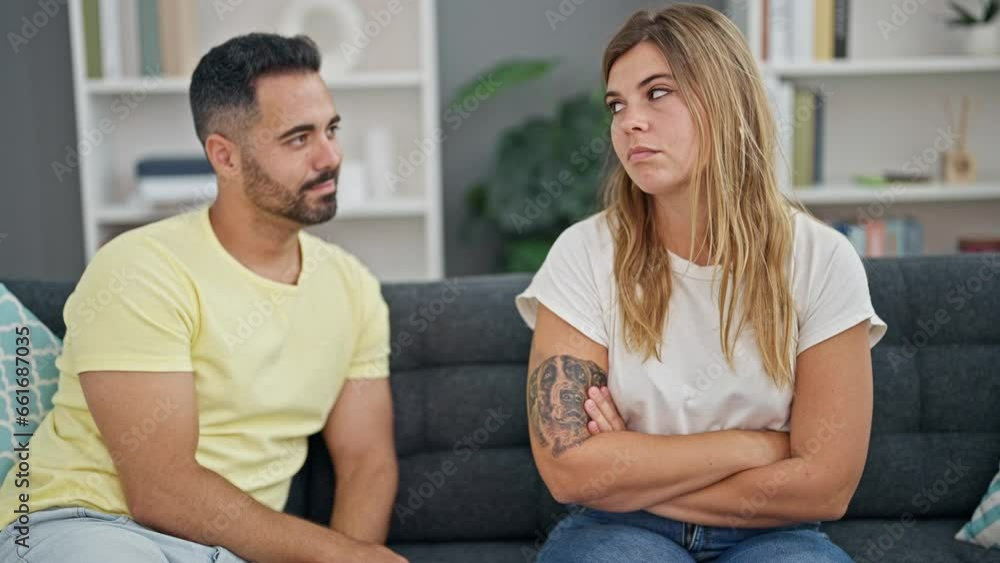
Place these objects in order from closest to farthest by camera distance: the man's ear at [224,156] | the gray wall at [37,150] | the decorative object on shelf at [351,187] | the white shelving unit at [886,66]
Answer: the man's ear at [224,156] < the white shelving unit at [886,66] < the decorative object on shelf at [351,187] < the gray wall at [37,150]

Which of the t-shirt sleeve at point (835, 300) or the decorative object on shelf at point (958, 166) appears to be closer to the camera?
the t-shirt sleeve at point (835, 300)

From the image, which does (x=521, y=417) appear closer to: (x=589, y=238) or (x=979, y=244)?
(x=589, y=238)

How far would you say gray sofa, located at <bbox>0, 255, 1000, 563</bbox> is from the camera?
182 centimetres

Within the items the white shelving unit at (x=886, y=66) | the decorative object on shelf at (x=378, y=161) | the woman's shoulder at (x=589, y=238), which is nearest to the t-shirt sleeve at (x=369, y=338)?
the woman's shoulder at (x=589, y=238)

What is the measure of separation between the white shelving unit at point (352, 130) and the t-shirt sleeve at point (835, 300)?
190 centimetres

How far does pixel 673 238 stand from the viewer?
162 cm

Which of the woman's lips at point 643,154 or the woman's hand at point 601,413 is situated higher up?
the woman's lips at point 643,154

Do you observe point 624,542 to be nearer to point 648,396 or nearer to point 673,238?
point 648,396

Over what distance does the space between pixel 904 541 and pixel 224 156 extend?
1.29m

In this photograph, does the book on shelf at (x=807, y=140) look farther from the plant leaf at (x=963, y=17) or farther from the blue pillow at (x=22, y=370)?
the blue pillow at (x=22, y=370)

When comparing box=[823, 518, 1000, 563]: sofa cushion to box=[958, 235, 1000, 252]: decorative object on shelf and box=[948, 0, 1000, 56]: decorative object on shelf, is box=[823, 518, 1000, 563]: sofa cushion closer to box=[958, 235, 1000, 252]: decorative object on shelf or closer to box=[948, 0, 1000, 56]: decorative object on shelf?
box=[958, 235, 1000, 252]: decorative object on shelf

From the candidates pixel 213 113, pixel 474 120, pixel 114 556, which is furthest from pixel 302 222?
pixel 474 120

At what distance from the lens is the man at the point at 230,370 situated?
1539 mm

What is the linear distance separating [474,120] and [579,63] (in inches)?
15.8
